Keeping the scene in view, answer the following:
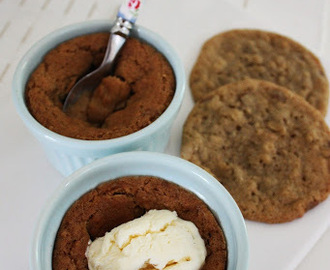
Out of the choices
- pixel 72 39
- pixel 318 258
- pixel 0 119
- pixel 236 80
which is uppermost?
pixel 72 39

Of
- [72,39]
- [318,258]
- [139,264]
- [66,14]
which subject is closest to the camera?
[139,264]

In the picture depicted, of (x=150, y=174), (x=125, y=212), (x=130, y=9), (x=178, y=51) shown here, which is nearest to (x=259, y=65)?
(x=178, y=51)

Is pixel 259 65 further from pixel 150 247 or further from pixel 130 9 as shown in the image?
pixel 150 247

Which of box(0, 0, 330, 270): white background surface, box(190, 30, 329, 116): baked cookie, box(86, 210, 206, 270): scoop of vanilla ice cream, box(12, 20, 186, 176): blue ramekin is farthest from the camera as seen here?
box(190, 30, 329, 116): baked cookie

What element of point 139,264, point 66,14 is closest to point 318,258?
point 139,264

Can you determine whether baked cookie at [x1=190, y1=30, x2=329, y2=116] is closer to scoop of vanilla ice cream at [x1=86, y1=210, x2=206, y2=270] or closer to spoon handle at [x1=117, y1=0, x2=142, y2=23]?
spoon handle at [x1=117, y1=0, x2=142, y2=23]

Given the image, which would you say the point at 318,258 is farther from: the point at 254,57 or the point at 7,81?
the point at 7,81

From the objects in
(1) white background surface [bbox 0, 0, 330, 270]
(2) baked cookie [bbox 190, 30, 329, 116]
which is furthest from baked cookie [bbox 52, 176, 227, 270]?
(2) baked cookie [bbox 190, 30, 329, 116]
